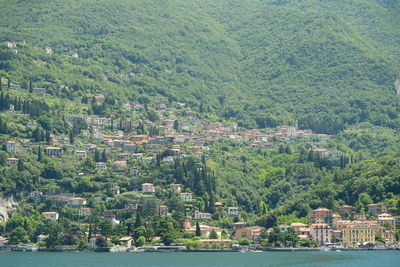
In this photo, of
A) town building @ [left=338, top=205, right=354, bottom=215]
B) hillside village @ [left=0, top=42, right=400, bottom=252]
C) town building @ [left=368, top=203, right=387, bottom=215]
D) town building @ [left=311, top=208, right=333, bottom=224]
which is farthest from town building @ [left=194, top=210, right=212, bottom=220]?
town building @ [left=368, top=203, right=387, bottom=215]

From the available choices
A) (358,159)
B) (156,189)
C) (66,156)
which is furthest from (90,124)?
(358,159)

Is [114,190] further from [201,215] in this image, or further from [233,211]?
[233,211]

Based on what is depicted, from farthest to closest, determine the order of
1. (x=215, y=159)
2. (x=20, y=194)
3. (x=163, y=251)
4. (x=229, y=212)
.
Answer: (x=215, y=159)
(x=229, y=212)
(x=20, y=194)
(x=163, y=251)

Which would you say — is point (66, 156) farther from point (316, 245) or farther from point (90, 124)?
point (316, 245)

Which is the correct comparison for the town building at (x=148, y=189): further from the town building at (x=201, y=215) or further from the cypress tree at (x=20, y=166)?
the cypress tree at (x=20, y=166)

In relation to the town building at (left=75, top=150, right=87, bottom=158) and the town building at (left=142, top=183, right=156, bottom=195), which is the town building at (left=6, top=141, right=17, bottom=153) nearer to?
the town building at (left=75, top=150, right=87, bottom=158)

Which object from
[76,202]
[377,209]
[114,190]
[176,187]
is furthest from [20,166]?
[377,209]
